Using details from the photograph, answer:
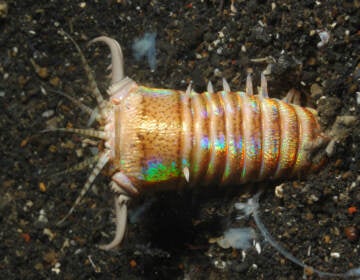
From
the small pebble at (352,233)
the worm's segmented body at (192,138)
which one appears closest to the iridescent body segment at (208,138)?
the worm's segmented body at (192,138)

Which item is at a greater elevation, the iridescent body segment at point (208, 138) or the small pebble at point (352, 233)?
the iridescent body segment at point (208, 138)

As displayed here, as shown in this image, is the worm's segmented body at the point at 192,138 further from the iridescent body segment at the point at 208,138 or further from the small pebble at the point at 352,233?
the small pebble at the point at 352,233

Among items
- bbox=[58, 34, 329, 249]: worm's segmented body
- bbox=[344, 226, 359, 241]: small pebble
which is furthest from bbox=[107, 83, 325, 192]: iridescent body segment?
bbox=[344, 226, 359, 241]: small pebble

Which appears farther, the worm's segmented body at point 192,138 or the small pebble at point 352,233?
the small pebble at point 352,233

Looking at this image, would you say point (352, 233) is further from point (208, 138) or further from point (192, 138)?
point (192, 138)

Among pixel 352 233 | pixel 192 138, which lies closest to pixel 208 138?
pixel 192 138

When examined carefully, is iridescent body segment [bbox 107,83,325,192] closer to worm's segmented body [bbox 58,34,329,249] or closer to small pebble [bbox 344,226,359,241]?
worm's segmented body [bbox 58,34,329,249]

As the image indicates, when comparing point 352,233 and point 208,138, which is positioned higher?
point 208,138
